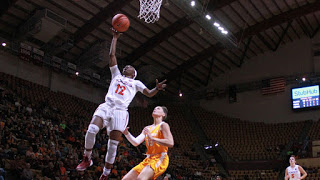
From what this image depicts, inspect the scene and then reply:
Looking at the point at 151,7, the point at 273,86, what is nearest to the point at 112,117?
the point at 151,7

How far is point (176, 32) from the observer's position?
25.0m

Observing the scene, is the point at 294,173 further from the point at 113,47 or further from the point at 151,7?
the point at 113,47

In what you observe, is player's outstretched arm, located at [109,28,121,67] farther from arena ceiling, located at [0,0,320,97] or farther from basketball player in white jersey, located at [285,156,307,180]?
arena ceiling, located at [0,0,320,97]

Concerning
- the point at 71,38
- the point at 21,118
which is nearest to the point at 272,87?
the point at 71,38

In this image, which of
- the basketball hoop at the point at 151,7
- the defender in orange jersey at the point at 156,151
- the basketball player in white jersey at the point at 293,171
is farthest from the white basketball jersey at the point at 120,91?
the basketball hoop at the point at 151,7

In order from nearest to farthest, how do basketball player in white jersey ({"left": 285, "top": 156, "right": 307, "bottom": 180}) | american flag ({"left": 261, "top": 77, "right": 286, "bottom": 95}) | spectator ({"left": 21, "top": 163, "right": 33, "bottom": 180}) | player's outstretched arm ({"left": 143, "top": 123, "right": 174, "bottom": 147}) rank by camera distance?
player's outstretched arm ({"left": 143, "top": 123, "right": 174, "bottom": 147}), basketball player in white jersey ({"left": 285, "top": 156, "right": 307, "bottom": 180}), spectator ({"left": 21, "top": 163, "right": 33, "bottom": 180}), american flag ({"left": 261, "top": 77, "right": 286, "bottom": 95})

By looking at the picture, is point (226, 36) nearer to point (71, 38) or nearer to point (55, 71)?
point (71, 38)

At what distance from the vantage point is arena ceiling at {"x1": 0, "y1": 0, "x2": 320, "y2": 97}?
2194 cm

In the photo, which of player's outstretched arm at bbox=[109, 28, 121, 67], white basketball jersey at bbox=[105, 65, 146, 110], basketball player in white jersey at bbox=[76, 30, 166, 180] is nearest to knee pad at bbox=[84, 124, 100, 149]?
basketball player in white jersey at bbox=[76, 30, 166, 180]

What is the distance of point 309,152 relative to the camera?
80.0 feet

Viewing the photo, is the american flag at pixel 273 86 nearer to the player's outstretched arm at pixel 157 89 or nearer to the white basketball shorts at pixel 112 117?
the player's outstretched arm at pixel 157 89

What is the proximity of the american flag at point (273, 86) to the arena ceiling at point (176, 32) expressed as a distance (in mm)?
2846

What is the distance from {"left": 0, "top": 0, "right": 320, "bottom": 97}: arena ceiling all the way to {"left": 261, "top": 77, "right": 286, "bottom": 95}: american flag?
2.85m

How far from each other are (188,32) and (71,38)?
7935 mm
